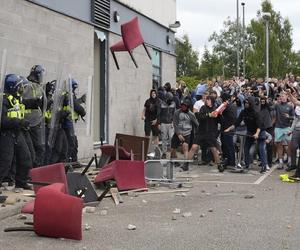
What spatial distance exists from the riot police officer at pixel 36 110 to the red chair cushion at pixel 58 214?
3693 mm

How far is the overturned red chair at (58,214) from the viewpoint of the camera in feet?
21.1

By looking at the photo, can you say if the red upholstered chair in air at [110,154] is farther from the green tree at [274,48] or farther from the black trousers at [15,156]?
the green tree at [274,48]

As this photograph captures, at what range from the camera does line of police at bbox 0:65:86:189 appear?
9.06 meters

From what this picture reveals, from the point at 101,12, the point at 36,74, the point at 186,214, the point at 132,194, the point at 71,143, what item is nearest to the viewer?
the point at 186,214

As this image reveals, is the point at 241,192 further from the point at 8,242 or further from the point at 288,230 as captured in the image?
the point at 8,242

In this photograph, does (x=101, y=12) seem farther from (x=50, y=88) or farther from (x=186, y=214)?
(x=186, y=214)

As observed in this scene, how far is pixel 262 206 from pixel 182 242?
2.57 metres

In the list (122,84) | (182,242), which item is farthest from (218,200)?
(122,84)

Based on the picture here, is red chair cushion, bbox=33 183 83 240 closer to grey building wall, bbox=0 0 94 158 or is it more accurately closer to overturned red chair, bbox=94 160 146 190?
overturned red chair, bbox=94 160 146 190

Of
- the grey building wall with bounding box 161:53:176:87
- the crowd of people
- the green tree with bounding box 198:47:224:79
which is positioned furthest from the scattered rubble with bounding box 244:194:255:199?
the green tree with bounding box 198:47:224:79

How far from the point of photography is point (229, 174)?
1266cm

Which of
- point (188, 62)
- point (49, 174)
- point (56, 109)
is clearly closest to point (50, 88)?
point (56, 109)

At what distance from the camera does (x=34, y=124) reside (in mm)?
10125

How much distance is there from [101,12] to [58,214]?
10.1 meters
